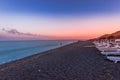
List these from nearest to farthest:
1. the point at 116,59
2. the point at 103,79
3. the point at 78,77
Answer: the point at 103,79
the point at 78,77
the point at 116,59

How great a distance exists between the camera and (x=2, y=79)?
1281cm

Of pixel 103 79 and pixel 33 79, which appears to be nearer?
pixel 103 79

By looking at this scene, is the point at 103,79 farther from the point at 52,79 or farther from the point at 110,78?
the point at 52,79

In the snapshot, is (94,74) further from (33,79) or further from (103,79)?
(33,79)

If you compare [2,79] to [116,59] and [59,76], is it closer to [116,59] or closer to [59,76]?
[59,76]

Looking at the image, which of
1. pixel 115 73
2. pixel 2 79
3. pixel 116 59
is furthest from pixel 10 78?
pixel 116 59

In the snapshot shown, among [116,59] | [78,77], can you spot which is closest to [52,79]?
[78,77]

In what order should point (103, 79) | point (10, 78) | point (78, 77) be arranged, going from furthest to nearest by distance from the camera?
point (10, 78) → point (78, 77) → point (103, 79)

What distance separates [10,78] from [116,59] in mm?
9387

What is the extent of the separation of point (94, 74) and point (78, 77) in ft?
3.92

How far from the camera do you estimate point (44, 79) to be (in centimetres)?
1178

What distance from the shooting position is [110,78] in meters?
11.0

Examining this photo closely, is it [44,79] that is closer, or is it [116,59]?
[44,79]

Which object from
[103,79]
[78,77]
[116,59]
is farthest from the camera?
[116,59]
